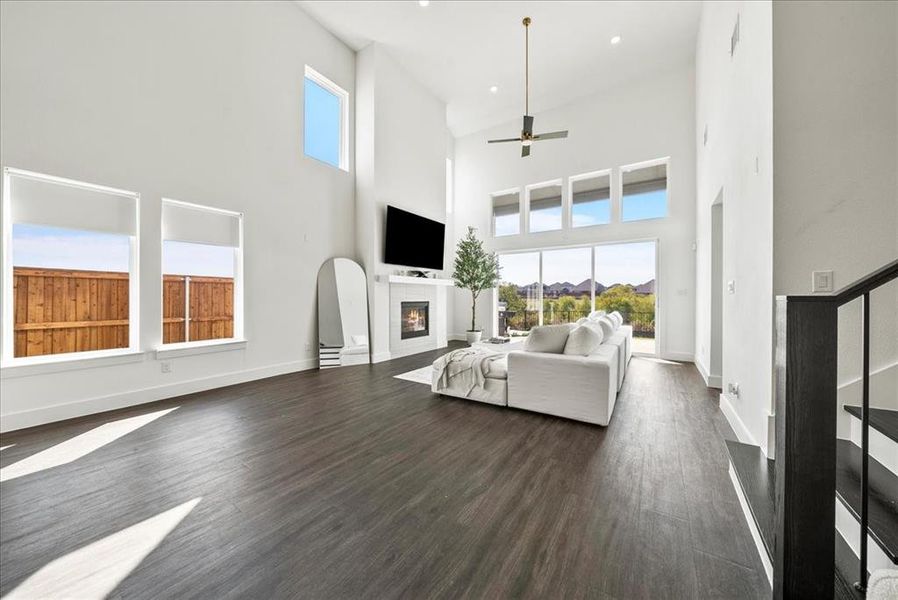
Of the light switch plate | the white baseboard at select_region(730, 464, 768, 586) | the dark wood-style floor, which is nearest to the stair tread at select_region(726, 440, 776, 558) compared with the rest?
the white baseboard at select_region(730, 464, 768, 586)

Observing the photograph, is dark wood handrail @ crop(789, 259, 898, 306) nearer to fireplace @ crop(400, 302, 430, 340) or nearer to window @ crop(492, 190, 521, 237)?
fireplace @ crop(400, 302, 430, 340)

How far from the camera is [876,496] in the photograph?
4.18 feet

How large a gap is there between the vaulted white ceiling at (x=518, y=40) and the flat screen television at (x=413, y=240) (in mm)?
2782

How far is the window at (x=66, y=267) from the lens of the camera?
2.93 meters

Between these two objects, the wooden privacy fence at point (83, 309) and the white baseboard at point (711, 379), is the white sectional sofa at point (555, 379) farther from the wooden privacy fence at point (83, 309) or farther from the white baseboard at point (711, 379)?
the wooden privacy fence at point (83, 309)

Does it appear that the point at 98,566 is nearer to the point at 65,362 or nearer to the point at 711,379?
the point at 65,362

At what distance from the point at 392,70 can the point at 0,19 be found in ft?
15.6

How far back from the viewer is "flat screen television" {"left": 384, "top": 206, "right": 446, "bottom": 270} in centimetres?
611

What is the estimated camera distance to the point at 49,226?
3084 millimetres

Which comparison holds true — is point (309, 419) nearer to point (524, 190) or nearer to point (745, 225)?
point (745, 225)

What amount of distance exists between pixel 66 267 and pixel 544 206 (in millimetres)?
7508

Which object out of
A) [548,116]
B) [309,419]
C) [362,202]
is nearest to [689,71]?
[548,116]

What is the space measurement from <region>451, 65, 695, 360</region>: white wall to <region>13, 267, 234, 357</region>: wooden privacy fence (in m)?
5.98

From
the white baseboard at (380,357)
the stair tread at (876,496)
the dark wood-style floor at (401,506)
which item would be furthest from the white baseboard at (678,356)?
the white baseboard at (380,357)
